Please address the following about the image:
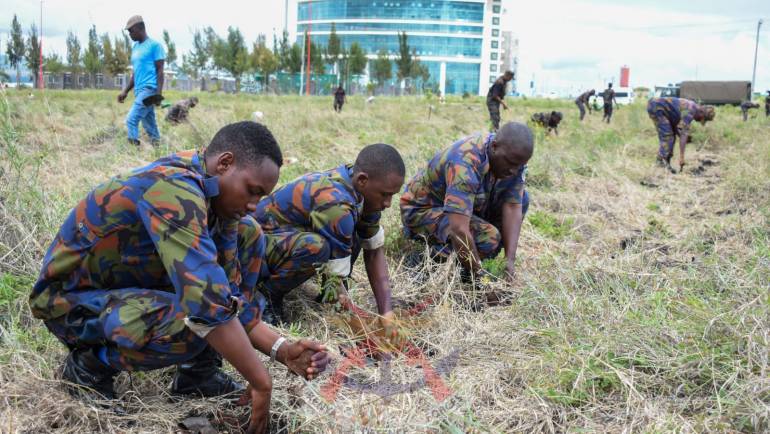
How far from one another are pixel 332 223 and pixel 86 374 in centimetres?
126

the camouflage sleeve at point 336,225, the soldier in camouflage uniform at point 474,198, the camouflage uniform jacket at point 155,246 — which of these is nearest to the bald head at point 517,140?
the soldier in camouflage uniform at point 474,198

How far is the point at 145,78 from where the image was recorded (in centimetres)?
702

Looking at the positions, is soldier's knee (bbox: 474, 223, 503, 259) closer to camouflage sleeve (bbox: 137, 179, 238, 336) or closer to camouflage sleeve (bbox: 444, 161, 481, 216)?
camouflage sleeve (bbox: 444, 161, 481, 216)

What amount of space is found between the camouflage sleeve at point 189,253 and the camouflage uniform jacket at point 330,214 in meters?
1.21

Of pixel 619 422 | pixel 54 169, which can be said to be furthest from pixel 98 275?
pixel 54 169

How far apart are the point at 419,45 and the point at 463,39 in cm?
547

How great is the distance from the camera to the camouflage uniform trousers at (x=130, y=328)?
201 cm

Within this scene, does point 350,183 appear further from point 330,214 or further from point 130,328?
point 130,328

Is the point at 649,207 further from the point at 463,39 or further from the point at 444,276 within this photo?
the point at 463,39

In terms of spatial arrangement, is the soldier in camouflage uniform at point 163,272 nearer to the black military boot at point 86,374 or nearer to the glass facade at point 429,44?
the black military boot at point 86,374

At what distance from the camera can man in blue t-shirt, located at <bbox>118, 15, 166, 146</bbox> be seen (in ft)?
22.5

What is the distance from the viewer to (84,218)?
2.05 m

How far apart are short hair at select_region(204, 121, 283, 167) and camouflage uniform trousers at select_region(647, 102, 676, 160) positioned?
848 cm

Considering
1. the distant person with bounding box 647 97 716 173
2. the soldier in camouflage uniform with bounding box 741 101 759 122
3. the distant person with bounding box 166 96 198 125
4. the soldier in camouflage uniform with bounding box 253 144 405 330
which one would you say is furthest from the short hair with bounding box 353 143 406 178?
the soldier in camouflage uniform with bounding box 741 101 759 122
